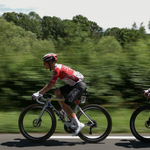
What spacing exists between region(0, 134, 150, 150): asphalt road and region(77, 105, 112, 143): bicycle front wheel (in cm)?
13

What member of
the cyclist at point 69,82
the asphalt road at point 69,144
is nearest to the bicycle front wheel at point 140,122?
the asphalt road at point 69,144

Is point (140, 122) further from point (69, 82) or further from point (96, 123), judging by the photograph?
point (69, 82)

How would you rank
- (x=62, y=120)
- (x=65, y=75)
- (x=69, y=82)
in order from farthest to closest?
(x=62, y=120) → (x=69, y=82) → (x=65, y=75)

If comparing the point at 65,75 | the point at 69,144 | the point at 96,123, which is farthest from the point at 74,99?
the point at 69,144

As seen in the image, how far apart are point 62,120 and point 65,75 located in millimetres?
969

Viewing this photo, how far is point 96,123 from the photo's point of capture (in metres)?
5.23

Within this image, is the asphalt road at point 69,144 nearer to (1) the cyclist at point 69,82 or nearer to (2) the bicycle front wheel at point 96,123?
(2) the bicycle front wheel at point 96,123

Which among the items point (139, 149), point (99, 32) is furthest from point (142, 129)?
point (99, 32)

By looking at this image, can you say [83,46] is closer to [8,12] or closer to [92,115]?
[92,115]

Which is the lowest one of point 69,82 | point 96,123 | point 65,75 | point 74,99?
point 96,123

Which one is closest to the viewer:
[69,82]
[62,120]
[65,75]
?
[65,75]

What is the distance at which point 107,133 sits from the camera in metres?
5.27

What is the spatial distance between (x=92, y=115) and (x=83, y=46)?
402 centimetres

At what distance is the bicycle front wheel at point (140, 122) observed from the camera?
16.9 ft
